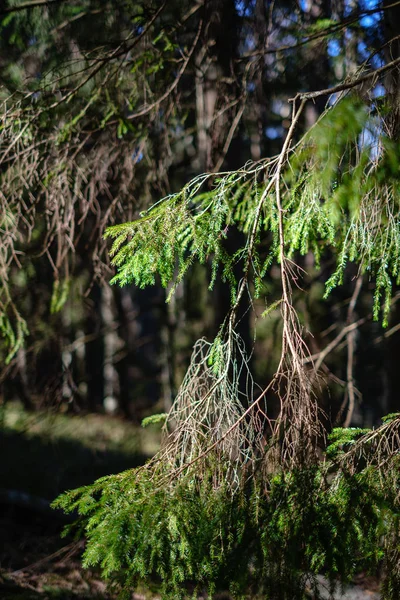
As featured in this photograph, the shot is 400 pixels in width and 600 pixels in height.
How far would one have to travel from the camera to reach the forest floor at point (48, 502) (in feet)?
15.5

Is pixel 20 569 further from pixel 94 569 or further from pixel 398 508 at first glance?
pixel 398 508

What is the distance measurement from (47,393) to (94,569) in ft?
6.61

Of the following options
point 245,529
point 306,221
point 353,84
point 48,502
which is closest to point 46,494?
point 48,502

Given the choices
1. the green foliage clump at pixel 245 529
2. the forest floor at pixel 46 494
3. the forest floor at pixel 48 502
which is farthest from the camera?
the forest floor at pixel 46 494

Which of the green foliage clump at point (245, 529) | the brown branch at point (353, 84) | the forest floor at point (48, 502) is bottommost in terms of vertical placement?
the forest floor at point (48, 502)

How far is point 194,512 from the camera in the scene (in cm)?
219

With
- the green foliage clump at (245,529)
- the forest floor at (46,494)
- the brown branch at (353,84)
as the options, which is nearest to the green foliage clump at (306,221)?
the brown branch at (353,84)

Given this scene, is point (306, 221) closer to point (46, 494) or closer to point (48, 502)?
point (48, 502)

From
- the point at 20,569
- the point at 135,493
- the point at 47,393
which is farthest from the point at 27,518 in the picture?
the point at 135,493

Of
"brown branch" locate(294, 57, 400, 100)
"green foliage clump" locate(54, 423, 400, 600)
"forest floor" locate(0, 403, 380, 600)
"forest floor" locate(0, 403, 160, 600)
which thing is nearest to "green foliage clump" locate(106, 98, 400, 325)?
"brown branch" locate(294, 57, 400, 100)

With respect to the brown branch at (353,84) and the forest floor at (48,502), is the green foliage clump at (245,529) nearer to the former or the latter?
the forest floor at (48,502)

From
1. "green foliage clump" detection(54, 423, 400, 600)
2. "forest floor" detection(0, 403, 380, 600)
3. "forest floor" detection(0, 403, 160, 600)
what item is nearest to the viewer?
"green foliage clump" detection(54, 423, 400, 600)

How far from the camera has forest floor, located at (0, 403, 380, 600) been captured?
4730 mm

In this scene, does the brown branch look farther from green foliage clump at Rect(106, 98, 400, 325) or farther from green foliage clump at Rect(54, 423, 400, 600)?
green foliage clump at Rect(54, 423, 400, 600)
